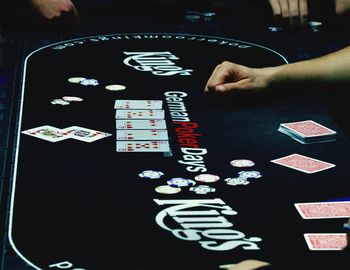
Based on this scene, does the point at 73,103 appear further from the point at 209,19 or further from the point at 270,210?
the point at 209,19

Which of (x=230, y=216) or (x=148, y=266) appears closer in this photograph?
(x=148, y=266)

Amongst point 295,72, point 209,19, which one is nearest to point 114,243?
point 295,72

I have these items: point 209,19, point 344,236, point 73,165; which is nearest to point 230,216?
point 344,236

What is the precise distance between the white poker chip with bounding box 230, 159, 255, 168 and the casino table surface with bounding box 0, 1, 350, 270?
10 mm

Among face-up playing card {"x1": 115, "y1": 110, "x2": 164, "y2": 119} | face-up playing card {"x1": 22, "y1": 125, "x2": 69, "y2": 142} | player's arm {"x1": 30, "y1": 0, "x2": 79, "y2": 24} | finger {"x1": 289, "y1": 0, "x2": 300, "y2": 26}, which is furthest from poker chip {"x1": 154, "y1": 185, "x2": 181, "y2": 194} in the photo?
finger {"x1": 289, "y1": 0, "x2": 300, "y2": 26}

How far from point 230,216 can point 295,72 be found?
1.14 metres

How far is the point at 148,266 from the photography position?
185 cm

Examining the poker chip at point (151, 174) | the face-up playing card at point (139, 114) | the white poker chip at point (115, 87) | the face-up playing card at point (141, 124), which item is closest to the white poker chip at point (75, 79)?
the white poker chip at point (115, 87)

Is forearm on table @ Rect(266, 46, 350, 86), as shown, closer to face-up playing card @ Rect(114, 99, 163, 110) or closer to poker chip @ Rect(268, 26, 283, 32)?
face-up playing card @ Rect(114, 99, 163, 110)

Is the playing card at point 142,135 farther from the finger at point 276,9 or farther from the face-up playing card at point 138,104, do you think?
the finger at point 276,9

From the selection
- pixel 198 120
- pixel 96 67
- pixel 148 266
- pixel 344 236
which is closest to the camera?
pixel 148 266

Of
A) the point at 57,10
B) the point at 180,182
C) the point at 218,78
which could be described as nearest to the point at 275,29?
the point at 57,10

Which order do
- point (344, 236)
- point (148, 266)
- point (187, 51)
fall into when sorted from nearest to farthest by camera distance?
point (148, 266) → point (344, 236) → point (187, 51)

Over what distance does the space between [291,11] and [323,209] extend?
216 cm
